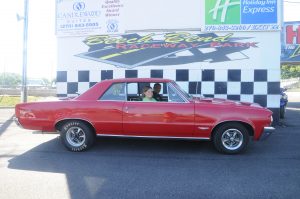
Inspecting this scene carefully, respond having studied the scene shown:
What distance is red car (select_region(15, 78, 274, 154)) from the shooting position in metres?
5.11

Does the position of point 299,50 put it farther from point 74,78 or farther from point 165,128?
point 165,128

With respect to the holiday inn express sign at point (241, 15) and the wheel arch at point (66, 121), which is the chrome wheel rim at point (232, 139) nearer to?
the wheel arch at point (66, 121)

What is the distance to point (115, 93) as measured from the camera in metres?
5.41

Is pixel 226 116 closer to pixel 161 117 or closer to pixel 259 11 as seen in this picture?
pixel 161 117

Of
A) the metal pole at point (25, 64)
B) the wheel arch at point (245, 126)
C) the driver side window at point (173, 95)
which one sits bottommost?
the wheel arch at point (245, 126)

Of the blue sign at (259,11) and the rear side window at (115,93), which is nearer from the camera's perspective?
the rear side window at (115,93)

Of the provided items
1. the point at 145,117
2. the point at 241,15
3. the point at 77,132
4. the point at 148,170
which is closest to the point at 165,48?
the point at 241,15

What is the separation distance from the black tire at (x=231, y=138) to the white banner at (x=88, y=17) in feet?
12.0

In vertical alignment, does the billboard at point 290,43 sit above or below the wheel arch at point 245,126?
above

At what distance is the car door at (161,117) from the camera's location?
5137 millimetres

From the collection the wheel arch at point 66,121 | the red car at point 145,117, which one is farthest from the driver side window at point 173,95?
the wheel arch at point 66,121

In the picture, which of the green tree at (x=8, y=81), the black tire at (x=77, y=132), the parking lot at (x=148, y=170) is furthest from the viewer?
the green tree at (x=8, y=81)

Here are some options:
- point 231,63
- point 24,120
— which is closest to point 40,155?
point 24,120

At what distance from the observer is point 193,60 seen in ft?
24.4
